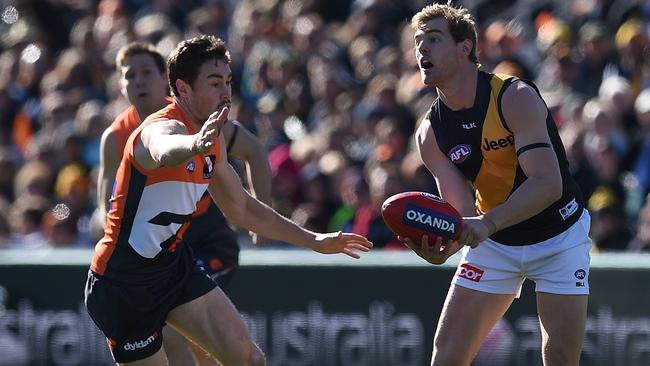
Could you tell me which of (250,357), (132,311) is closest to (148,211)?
(132,311)

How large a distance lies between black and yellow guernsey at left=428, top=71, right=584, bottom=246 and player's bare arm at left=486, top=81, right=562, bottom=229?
11cm

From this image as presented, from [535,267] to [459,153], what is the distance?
27.4 inches

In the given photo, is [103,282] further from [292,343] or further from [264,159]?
[292,343]

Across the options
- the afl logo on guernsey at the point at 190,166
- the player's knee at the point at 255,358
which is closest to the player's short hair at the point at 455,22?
the afl logo on guernsey at the point at 190,166

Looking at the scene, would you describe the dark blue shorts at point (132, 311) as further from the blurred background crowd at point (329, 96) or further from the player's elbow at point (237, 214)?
the blurred background crowd at point (329, 96)

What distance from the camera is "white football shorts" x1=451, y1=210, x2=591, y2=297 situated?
7.08m

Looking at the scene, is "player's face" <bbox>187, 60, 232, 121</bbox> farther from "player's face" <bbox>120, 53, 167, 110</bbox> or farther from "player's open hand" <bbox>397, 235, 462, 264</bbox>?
"player's face" <bbox>120, 53, 167, 110</bbox>

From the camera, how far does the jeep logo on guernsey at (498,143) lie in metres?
6.92

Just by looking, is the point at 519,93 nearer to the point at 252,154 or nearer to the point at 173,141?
the point at 173,141

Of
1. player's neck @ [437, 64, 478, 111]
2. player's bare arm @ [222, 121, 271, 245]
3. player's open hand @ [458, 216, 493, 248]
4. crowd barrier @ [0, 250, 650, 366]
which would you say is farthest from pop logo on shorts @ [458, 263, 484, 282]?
crowd barrier @ [0, 250, 650, 366]

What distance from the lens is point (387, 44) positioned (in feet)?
43.7

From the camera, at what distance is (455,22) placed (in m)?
7.03

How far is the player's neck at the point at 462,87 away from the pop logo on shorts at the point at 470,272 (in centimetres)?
82

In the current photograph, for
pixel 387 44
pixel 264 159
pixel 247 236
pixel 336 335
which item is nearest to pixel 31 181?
pixel 247 236
